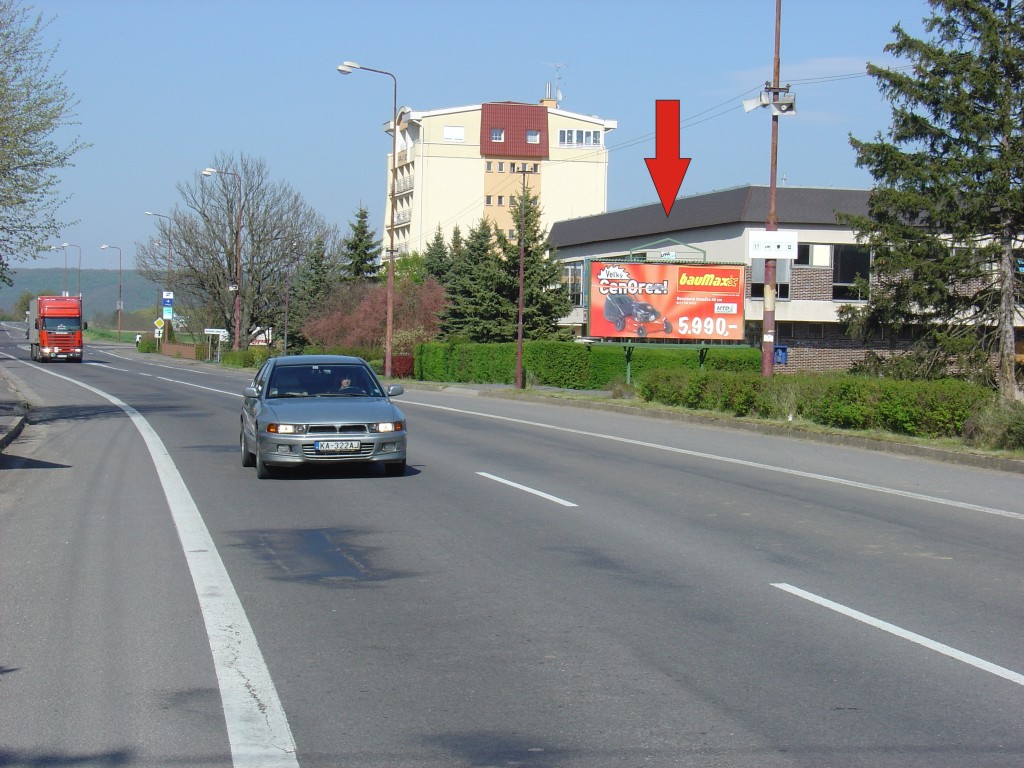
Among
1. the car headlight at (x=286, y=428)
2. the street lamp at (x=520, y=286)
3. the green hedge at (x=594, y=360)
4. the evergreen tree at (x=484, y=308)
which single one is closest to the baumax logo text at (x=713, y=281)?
the green hedge at (x=594, y=360)

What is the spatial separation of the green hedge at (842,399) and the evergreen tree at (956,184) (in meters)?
11.1

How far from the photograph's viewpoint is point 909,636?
662 cm

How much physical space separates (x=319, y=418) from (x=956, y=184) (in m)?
25.7

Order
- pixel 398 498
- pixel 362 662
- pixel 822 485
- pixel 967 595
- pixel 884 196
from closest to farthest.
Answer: pixel 362 662 < pixel 967 595 < pixel 398 498 < pixel 822 485 < pixel 884 196

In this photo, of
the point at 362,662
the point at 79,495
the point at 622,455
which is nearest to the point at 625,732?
the point at 362,662

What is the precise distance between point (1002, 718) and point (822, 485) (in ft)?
28.8

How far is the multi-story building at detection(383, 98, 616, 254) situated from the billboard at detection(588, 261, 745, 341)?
Result: 195 ft

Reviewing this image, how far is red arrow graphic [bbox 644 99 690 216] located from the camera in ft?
97.6

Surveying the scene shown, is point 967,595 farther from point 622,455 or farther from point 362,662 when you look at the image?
point 622,455

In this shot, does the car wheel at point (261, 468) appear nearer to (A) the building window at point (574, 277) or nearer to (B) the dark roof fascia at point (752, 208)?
(B) the dark roof fascia at point (752, 208)

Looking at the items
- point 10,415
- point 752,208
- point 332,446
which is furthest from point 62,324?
point 332,446

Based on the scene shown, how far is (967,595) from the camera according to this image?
776 centimetres

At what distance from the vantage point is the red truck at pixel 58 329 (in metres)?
67.4

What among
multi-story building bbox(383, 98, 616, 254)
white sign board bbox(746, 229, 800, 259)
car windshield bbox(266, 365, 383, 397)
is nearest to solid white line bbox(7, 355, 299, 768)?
car windshield bbox(266, 365, 383, 397)
